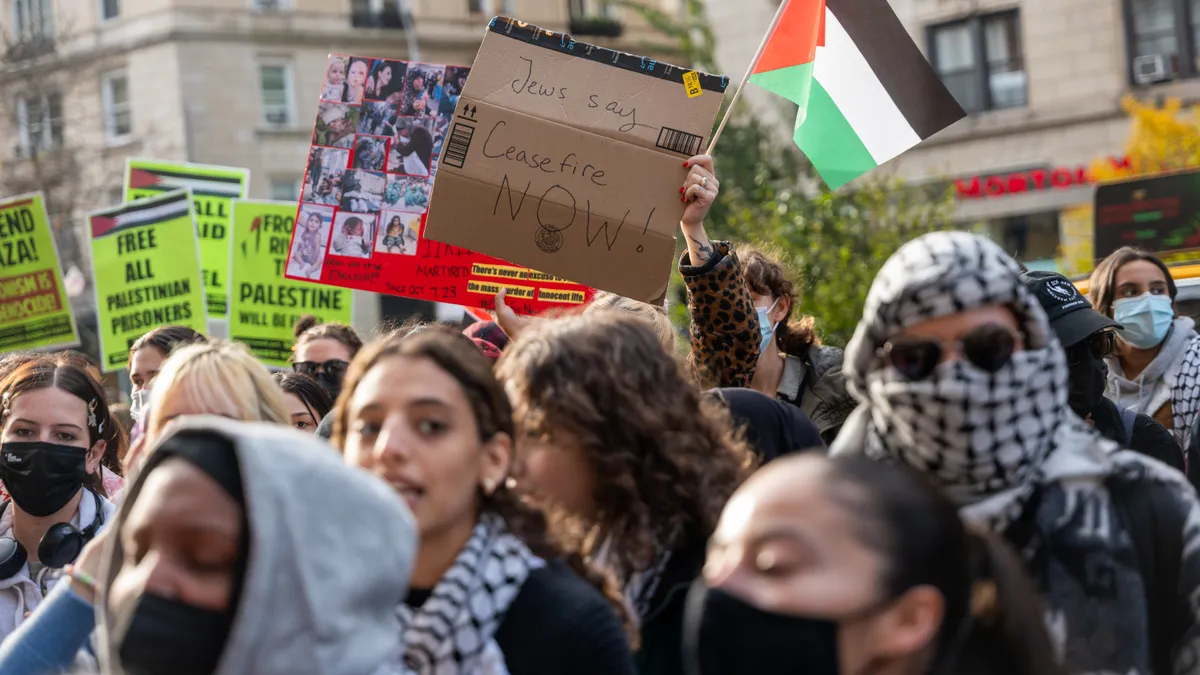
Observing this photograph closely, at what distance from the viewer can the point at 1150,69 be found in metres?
27.5

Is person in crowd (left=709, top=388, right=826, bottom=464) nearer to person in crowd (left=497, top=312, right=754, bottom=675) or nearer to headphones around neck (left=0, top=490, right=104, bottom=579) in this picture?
person in crowd (left=497, top=312, right=754, bottom=675)

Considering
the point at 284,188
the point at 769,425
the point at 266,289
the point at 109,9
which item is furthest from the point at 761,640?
the point at 109,9

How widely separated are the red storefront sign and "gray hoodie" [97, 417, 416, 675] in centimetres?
2721

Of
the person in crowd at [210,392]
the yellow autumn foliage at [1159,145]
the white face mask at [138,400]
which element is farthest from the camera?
the yellow autumn foliage at [1159,145]

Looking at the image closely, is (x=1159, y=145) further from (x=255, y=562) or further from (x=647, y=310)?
(x=255, y=562)

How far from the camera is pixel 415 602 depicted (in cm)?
287

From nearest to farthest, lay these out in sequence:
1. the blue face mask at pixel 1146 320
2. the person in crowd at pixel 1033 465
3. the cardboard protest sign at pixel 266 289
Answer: the person in crowd at pixel 1033 465 → the blue face mask at pixel 1146 320 → the cardboard protest sign at pixel 266 289

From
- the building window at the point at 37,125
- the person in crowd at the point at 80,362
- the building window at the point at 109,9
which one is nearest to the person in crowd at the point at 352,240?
the person in crowd at the point at 80,362

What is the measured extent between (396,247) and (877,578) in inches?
181

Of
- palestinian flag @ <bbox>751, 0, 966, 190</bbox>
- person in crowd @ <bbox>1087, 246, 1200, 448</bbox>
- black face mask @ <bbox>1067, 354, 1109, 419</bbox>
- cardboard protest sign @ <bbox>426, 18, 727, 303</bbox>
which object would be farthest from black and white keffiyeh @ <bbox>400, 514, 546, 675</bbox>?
person in crowd @ <bbox>1087, 246, 1200, 448</bbox>

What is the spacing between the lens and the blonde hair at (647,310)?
14.6 feet

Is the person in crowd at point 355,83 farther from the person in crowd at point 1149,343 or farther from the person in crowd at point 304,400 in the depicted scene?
the person in crowd at point 1149,343

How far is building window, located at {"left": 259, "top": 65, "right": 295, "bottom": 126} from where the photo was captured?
38.8 metres

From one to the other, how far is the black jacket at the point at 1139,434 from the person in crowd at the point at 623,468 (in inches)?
76.9
